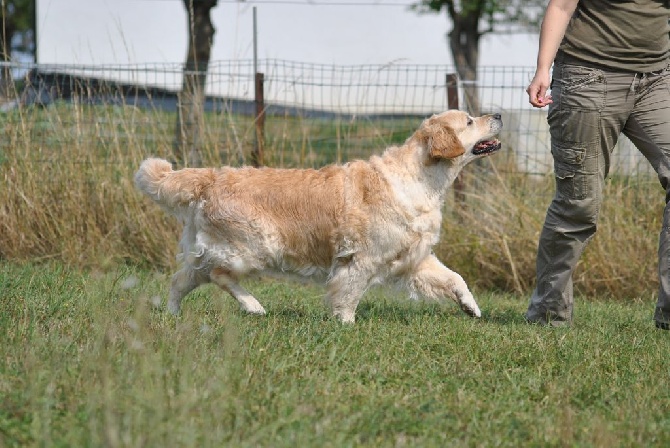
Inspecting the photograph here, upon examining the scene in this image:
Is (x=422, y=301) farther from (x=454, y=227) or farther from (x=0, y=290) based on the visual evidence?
(x=0, y=290)

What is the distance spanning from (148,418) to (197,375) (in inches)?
21.1

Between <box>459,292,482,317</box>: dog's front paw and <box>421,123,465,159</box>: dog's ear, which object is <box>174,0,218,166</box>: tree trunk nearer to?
<box>421,123,465,159</box>: dog's ear

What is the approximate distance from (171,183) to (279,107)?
3.20 m

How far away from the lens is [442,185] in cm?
598

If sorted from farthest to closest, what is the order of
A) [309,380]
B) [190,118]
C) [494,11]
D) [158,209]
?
[494,11] → [190,118] → [158,209] → [309,380]

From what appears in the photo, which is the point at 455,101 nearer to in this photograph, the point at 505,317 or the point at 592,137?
the point at 505,317

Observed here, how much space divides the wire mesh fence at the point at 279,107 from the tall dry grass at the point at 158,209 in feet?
0.07

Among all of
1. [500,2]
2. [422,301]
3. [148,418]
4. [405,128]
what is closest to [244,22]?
[405,128]

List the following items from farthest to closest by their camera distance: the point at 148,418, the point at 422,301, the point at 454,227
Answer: the point at 454,227 → the point at 422,301 → the point at 148,418

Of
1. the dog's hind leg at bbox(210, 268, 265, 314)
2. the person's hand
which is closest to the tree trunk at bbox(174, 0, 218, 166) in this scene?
the dog's hind leg at bbox(210, 268, 265, 314)

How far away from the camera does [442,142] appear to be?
589 centimetres

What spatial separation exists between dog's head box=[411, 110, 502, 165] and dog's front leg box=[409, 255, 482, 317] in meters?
0.68

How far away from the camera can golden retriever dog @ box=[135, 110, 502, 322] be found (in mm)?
5805

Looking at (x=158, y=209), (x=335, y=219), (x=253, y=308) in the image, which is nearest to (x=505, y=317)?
(x=335, y=219)
